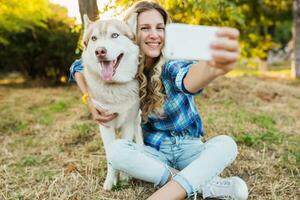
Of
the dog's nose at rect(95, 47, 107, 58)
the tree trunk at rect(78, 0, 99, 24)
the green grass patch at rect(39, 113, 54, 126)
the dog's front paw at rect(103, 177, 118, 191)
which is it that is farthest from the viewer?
the green grass patch at rect(39, 113, 54, 126)

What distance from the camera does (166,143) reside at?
8.17 feet

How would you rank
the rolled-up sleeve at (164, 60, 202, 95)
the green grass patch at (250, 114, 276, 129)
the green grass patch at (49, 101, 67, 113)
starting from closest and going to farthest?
the rolled-up sleeve at (164, 60, 202, 95), the green grass patch at (250, 114, 276, 129), the green grass patch at (49, 101, 67, 113)

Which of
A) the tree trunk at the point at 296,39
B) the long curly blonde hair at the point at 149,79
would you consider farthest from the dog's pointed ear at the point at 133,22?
the tree trunk at the point at 296,39

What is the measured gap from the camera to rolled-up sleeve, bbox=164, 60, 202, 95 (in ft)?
6.02

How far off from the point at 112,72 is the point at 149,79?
0.84 ft

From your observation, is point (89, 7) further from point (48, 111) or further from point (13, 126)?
point (48, 111)

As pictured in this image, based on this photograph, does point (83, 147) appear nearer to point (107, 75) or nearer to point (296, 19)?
point (107, 75)

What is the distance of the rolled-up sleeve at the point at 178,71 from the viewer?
184cm

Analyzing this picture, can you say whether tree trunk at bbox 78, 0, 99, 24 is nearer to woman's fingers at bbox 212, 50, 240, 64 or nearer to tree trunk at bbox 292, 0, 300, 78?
woman's fingers at bbox 212, 50, 240, 64

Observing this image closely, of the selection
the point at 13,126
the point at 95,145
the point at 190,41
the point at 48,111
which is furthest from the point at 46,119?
the point at 190,41

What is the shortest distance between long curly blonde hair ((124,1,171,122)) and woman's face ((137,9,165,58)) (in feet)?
0.11

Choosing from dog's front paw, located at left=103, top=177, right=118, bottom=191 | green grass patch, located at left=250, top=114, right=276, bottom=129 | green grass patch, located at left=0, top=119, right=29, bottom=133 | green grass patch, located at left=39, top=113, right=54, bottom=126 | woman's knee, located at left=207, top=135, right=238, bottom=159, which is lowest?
green grass patch, located at left=39, top=113, right=54, bottom=126

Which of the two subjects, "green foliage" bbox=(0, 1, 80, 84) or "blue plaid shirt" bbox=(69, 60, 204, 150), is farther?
"green foliage" bbox=(0, 1, 80, 84)

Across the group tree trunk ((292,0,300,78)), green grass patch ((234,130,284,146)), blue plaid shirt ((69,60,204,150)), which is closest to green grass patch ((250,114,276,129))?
green grass patch ((234,130,284,146))
